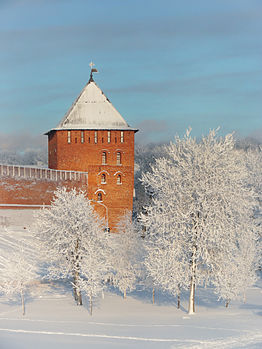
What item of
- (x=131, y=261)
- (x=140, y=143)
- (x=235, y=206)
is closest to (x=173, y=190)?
(x=235, y=206)

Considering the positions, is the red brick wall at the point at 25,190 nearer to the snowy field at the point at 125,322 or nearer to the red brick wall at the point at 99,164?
the red brick wall at the point at 99,164

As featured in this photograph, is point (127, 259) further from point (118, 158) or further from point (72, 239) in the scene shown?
point (118, 158)

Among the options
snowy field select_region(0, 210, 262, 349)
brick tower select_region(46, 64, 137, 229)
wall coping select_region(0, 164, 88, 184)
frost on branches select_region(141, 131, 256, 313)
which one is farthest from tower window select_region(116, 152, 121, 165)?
frost on branches select_region(141, 131, 256, 313)

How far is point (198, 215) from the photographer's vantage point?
55.4ft

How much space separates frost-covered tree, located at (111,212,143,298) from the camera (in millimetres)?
21516

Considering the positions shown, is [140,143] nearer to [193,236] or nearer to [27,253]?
[27,253]

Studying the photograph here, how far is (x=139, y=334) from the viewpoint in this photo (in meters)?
12.6

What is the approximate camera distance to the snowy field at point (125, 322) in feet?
37.5

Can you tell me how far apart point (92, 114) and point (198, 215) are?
2694 centimetres

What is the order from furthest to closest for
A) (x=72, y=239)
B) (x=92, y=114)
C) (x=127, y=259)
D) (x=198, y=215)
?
(x=92, y=114), (x=127, y=259), (x=72, y=239), (x=198, y=215)

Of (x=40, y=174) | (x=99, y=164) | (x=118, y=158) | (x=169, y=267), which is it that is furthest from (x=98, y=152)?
(x=169, y=267)

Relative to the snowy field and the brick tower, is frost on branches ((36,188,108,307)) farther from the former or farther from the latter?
the brick tower

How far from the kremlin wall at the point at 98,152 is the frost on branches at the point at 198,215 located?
23455 mm

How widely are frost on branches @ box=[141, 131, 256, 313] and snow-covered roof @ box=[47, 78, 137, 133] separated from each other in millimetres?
25319
